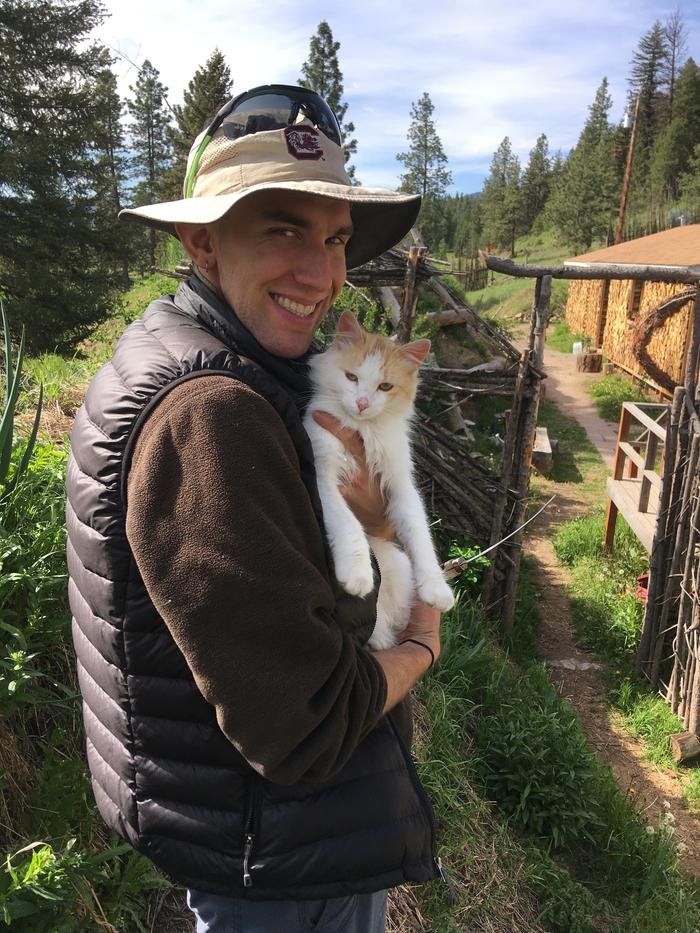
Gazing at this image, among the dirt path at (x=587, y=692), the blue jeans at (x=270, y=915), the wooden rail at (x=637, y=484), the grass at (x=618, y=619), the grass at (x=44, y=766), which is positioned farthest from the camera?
the wooden rail at (x=637, y=484)

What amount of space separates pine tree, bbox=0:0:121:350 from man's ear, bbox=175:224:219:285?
608 inches

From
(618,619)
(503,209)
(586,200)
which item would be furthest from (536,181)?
(618,619)

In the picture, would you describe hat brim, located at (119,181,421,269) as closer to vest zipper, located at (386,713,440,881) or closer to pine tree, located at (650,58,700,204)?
vest zipper, located at (386,713,440,881)

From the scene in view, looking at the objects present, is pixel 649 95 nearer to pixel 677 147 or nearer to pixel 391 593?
pixel 677 147

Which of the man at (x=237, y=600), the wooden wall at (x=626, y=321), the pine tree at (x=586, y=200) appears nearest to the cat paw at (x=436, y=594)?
the man at (x=237, y=600)

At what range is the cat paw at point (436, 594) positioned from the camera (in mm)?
2047

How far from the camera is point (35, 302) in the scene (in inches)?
608

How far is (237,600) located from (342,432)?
120cm

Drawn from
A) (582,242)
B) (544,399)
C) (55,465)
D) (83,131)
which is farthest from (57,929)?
(582,242)

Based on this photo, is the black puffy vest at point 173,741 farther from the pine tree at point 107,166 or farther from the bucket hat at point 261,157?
the pine tree at point 107,166

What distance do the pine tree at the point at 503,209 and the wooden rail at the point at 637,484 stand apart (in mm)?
43470

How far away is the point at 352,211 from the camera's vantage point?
188 centimetres

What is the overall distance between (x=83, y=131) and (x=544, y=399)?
589 inches

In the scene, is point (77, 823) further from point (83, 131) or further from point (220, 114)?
point (83, 131)
